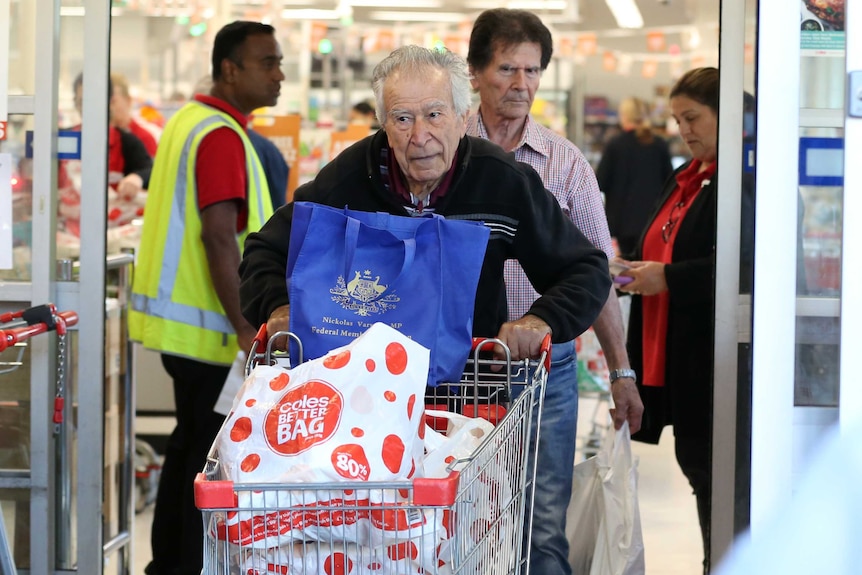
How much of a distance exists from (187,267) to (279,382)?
7.22 ft

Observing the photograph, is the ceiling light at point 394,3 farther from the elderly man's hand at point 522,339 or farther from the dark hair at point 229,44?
the elderly man's hand at point 522,339

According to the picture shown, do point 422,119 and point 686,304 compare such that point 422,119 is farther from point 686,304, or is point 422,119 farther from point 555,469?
point 686,304

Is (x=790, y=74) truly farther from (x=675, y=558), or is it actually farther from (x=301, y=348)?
(x=675, y=558)

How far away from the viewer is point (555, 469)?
119 inches

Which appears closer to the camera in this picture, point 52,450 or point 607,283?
point 607,283

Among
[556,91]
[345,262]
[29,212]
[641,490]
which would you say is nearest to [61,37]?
[29,212]

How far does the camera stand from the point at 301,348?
7.57ft

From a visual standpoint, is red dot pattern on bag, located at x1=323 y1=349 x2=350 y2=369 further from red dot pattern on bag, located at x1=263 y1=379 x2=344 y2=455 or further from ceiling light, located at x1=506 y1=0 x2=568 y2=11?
ceiling light, located at x1=506 y1=0 x2=568 y2=11

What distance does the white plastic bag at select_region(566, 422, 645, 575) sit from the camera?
327 cm

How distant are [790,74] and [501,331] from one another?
0.84 meters

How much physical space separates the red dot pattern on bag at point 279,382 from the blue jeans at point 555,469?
1124 mm

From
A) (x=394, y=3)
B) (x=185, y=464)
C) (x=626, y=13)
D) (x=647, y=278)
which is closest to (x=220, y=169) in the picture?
(x=185, y=464)

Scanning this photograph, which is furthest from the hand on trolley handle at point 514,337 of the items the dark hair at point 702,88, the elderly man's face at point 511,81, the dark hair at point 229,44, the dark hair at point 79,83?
the dark hair at point 229,44

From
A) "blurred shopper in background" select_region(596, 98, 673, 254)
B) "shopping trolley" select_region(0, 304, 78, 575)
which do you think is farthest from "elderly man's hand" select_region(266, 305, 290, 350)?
"blurred shopper in background" select_region(596, 98, 673, 254)
